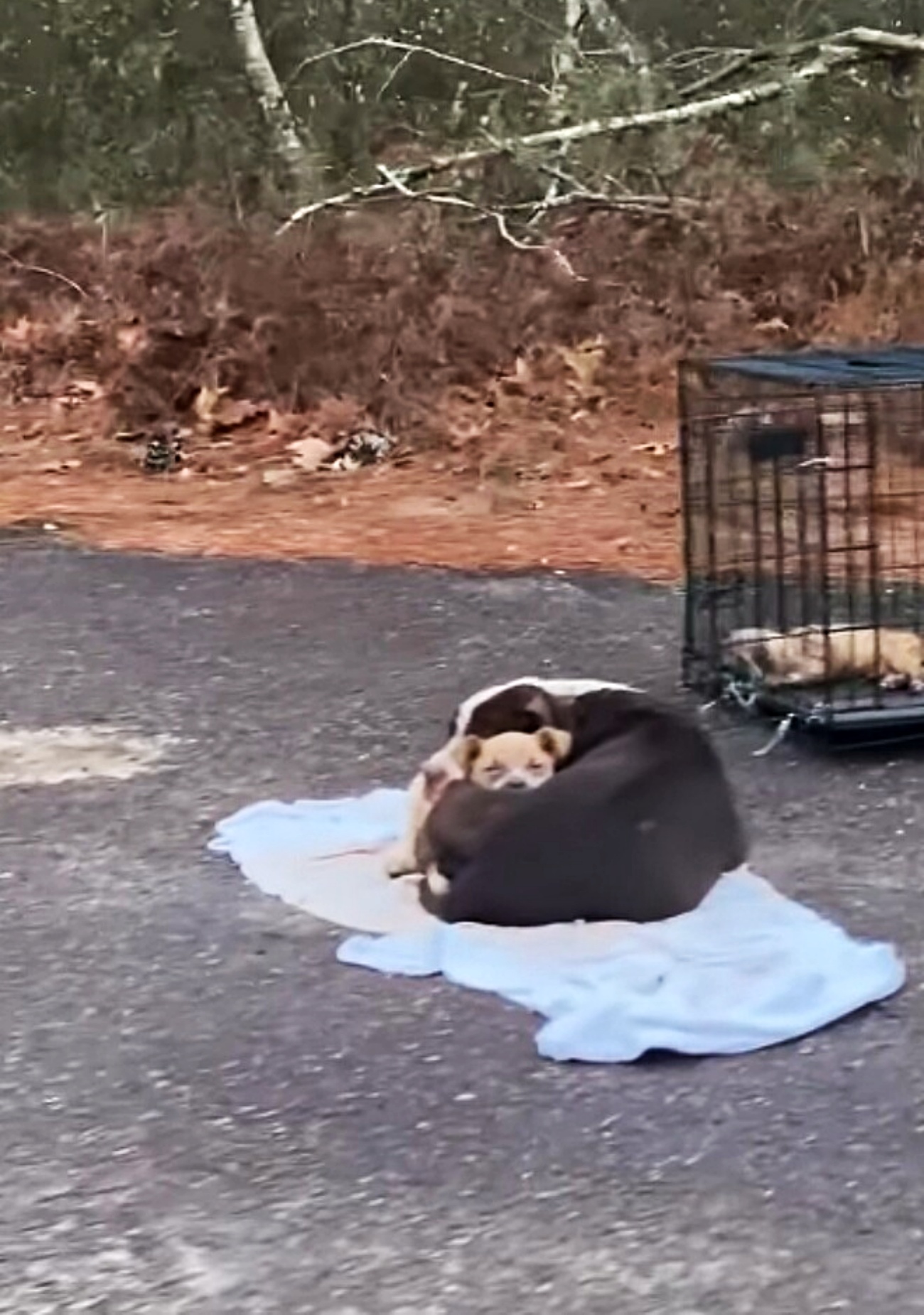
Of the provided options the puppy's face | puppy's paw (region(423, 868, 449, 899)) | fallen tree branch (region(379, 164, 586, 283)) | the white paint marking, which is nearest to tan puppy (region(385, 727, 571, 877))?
the puppy's face

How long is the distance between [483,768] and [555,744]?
0.56ft

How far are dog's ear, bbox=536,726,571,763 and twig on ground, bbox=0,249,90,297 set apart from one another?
27.8 feet

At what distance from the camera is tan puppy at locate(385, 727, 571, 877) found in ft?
14.3

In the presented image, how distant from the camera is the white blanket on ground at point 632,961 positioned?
359cm

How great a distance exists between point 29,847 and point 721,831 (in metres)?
1.58

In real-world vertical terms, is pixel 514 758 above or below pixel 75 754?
above

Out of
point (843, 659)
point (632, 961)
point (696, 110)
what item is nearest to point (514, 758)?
point (632, 961)

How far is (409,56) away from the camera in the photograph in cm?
1318

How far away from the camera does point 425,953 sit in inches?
158

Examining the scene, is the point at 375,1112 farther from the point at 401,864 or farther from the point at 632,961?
the point at 401,864

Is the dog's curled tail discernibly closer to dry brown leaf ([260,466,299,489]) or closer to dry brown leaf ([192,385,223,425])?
dry brown leaf ([260,466,299,489])

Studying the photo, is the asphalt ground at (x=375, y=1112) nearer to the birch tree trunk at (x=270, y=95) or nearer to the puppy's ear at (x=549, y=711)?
the puppy's ear at (x=549, y=711)

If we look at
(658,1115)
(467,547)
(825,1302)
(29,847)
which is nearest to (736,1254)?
(825,1302)

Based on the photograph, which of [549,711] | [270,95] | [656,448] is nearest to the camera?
[549,711]
